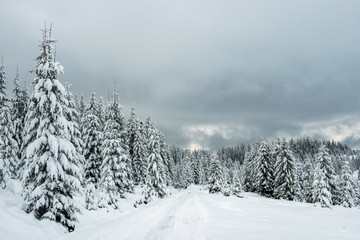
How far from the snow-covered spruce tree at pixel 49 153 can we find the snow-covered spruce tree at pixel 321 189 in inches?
1379

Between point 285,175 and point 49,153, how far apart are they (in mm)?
39889

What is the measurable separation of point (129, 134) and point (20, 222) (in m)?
33.6

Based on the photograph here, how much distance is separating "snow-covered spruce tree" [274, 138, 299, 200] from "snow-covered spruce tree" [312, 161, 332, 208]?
513cm

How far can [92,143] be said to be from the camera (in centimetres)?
2969

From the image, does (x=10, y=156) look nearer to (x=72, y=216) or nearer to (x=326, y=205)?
(x=72, y=216)

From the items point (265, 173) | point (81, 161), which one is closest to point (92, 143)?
point (81, 161)

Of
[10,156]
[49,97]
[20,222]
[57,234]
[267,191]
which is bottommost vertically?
[267,191]

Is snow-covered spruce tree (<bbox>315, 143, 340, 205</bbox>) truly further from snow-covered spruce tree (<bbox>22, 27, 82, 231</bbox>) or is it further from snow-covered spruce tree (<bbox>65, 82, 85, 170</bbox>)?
snow-covered spruce tree (<bbox>22, 27, 82, 231</bbox>)

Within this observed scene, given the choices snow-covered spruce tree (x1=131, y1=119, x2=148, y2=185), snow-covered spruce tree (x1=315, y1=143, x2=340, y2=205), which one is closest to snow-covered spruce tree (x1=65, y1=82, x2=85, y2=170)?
snow-covered spruce tree (x1=131, y1=119, x2=148, y2=185)

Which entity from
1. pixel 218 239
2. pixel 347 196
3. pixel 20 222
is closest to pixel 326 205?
pixel 347 196

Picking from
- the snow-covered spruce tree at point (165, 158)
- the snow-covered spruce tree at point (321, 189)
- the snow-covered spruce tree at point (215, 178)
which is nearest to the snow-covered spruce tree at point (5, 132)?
the snow-covered spruce tree at point (165, 158)

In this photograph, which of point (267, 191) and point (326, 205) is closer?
point (326, 205)

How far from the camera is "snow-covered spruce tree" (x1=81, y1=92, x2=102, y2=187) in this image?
29453 mm

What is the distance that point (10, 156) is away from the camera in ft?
79.9
